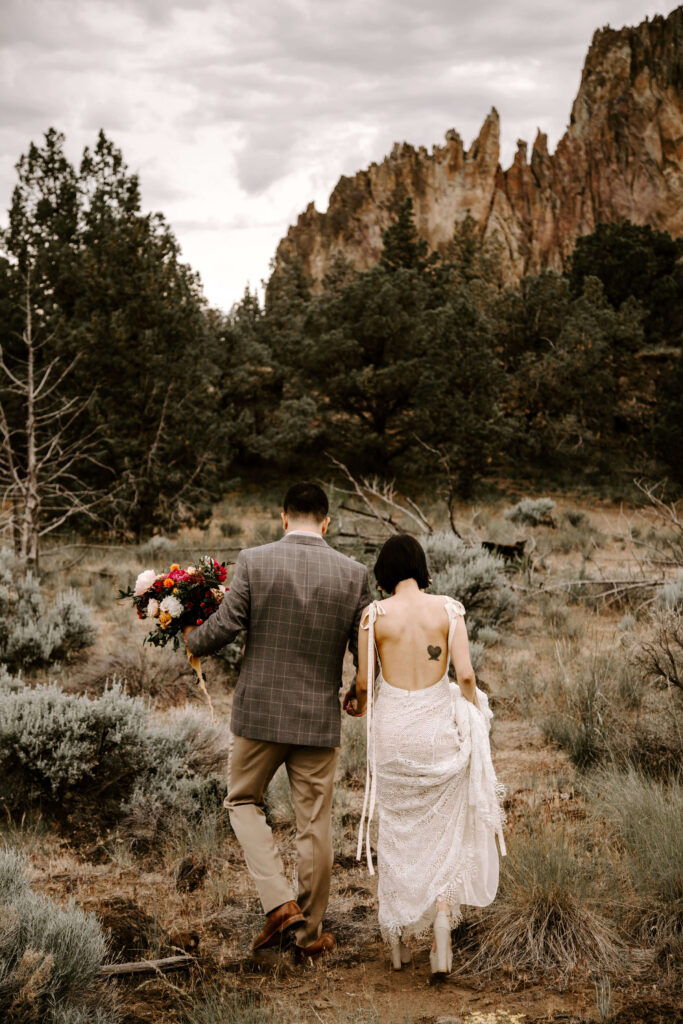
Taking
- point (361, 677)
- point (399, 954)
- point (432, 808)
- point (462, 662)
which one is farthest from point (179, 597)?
point (399, 954)

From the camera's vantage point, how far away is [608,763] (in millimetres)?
5539

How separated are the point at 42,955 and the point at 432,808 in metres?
1.55

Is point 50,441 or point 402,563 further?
point 50,441

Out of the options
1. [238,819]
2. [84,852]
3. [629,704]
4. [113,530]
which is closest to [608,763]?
[629,704]

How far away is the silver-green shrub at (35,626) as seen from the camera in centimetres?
824

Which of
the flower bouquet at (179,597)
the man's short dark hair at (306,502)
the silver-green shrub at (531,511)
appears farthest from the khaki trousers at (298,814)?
the silver-green shrub at (531,511)

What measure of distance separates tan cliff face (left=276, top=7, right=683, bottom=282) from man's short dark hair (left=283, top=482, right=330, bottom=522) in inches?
2564

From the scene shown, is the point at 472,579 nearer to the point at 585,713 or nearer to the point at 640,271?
→ the point at 585,713

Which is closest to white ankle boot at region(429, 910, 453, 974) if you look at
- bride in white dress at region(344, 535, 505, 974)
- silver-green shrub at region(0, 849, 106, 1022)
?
bride in white dress at region(344, 535, 505, 974)

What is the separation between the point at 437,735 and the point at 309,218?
7909 centimetres

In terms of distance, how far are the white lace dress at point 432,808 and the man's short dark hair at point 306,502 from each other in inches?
28.3

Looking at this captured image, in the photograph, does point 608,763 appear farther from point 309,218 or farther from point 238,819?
point 309,218

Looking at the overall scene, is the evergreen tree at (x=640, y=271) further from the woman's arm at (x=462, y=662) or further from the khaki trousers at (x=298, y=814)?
the khaki trousers at (x=298, y=814)

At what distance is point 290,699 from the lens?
3607mm
